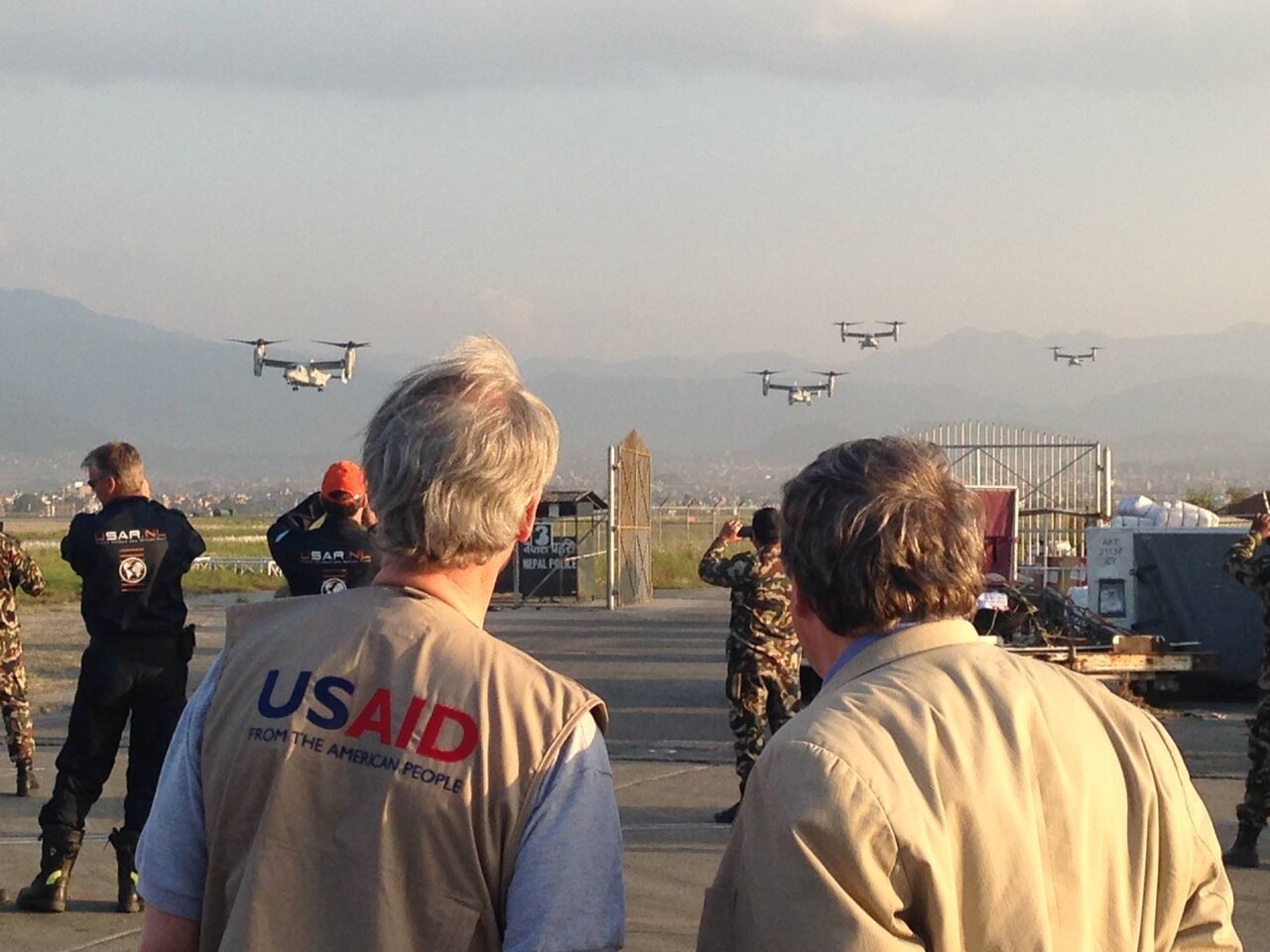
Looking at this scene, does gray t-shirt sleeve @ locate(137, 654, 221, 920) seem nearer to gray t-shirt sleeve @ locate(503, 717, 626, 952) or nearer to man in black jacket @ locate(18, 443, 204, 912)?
gray t-shirt sleeve @ locate(503, 717, 626, 952)

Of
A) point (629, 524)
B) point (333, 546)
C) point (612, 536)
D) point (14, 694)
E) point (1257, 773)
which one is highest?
point (333, 546)

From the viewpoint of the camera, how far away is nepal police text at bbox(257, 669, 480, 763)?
2.40 m

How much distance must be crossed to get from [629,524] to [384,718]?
27954 millimetres

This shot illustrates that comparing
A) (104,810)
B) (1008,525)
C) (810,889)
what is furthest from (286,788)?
(1008,525)

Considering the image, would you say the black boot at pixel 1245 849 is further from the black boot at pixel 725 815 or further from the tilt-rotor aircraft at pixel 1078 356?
the tilt-rotor aircraft at pixel 1078 356

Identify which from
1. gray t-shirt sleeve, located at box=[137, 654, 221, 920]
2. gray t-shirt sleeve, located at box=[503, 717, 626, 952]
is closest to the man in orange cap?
gray t-shirt sleeve, located at box=[137, 654, 221, 920]

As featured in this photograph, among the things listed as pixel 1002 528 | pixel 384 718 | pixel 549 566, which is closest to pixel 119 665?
pixel 384 718

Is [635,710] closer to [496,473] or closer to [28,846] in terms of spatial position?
[28,846]

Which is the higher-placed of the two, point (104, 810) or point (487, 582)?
point (487, 582)

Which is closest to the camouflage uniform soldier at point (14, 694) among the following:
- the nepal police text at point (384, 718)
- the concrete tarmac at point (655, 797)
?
the concrete tarmac at point (655, 797)

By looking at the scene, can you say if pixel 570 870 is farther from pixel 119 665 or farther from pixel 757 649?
pixel 757 649

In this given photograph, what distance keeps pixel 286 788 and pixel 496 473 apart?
58cm

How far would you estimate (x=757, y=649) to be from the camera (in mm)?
9664

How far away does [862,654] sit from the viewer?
2.47 meters
